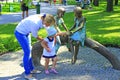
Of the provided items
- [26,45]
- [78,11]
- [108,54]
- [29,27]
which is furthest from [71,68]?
[29,27]

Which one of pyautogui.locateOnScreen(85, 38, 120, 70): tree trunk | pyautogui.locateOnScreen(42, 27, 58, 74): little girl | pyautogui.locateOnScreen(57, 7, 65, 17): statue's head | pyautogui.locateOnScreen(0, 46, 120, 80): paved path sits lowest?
pyautogui.locateOnScreen(0, 46, 120, 80): paved path

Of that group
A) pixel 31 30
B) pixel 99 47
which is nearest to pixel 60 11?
pixel 99 47

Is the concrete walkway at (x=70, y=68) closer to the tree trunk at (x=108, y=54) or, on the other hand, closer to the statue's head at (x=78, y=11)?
the tree trunk at (x=108, y=54)

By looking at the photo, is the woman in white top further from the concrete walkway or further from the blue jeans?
the concrete walkway

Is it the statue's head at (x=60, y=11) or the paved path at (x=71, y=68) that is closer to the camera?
the paved path at (x=71, y=68)

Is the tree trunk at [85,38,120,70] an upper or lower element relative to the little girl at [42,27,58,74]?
lower

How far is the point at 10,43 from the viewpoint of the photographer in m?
12.0

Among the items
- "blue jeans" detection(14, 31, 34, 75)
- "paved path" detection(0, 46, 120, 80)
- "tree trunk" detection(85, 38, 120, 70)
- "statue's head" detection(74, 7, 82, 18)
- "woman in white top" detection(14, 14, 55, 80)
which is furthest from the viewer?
"tree trunk" detection(85, 38, 120, 70)

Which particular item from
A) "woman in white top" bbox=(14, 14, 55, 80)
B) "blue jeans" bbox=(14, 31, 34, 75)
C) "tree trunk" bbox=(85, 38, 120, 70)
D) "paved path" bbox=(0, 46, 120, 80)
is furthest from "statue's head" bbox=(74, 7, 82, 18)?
"blue jeans" bbox=(14, 31, 34, 75)

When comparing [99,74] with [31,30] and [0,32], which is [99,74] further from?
[0,32]

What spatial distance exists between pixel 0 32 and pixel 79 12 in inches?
300

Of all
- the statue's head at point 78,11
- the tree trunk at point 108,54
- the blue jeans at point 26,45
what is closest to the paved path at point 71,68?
the tree trunk at point 108,54

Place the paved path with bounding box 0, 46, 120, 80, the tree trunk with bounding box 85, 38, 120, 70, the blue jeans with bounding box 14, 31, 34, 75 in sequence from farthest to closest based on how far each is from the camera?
the tree trunk with bounding box 85, 38, 120, 70 → the paved path with bounding box 0, 46, 120, 80 → the blue jeans with bounding box 14, 31, 34, 75

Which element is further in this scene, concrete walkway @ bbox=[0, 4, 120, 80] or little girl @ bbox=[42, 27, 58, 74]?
concrete walkway @ bbox=[0, 4, 120, 80]
